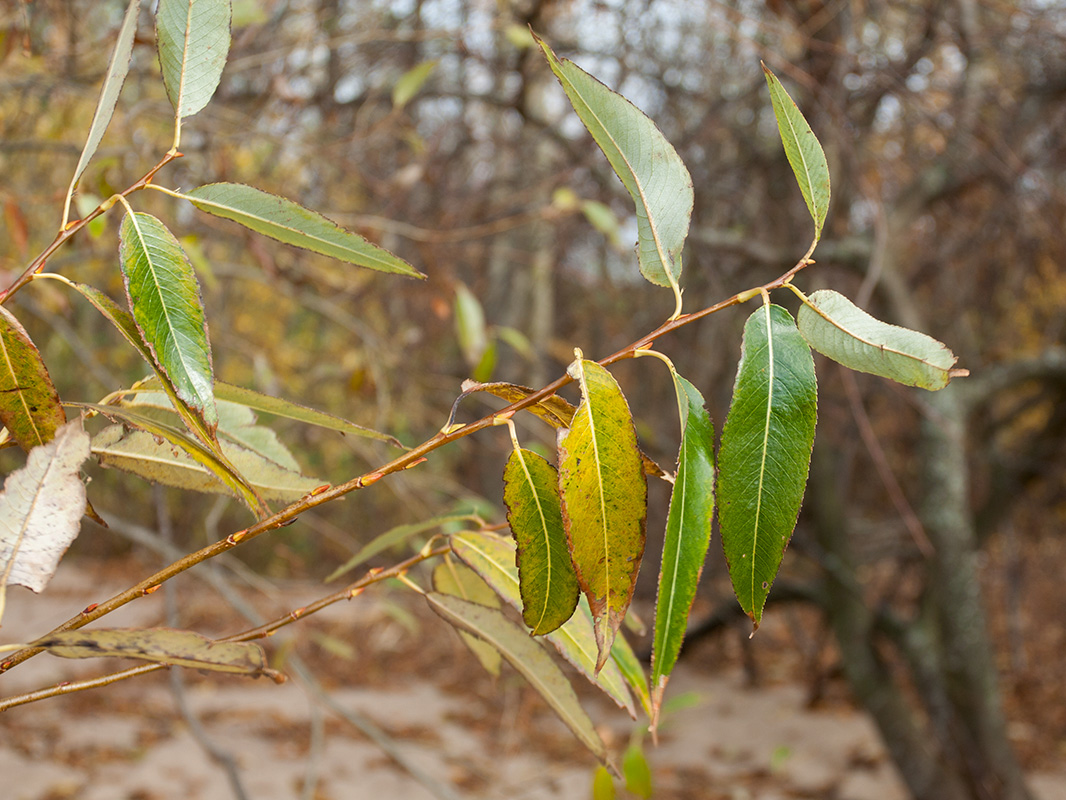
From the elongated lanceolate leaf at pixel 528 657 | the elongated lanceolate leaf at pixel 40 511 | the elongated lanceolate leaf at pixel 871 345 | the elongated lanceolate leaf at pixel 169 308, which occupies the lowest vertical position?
the elongated lanceolate leaf at pixel 528 657

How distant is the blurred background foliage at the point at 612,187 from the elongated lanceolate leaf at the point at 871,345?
0.88m

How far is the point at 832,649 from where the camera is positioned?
5055 mm

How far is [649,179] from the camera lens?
17.4 inches

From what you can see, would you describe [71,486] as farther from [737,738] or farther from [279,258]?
[737,738]

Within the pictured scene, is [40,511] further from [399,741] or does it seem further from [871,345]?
[399,741]

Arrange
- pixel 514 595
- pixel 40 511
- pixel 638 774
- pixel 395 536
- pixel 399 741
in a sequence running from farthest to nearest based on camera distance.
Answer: pixel 399 741
pixel 638 774
pixel 395 536
pixel 514 595
pixel 40 511

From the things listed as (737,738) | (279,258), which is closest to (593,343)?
(737,738)

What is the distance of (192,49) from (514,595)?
0.32 m

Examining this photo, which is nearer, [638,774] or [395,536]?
[395,536]

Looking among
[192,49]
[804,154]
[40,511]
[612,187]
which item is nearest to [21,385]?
[40,511]

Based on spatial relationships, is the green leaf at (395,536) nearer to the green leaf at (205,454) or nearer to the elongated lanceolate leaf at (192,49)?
the green leaf at (205,454)

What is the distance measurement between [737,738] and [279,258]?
3051 mm

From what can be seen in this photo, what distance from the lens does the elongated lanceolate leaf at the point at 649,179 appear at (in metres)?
0.43

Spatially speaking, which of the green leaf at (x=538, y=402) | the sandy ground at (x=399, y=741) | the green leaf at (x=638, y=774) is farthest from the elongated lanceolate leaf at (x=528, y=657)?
the sandy ground at (x=399, y=741)
